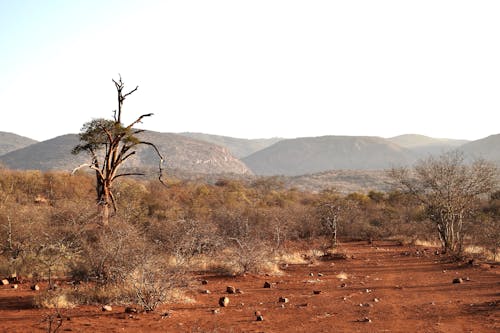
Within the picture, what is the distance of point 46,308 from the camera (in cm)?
869

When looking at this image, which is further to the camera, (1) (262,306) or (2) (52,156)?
(2) (52,156)

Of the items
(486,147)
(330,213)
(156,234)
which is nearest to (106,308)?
(156,234)

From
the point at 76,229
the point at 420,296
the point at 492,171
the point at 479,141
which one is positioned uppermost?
the point at 479,141

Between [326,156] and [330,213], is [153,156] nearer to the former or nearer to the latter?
[326,156]

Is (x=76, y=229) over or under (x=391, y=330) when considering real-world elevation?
over

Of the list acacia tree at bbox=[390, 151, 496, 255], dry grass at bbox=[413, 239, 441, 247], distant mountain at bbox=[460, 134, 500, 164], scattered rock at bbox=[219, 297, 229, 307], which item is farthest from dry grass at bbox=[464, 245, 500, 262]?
distant mountain at bbox=[460, 134, 500, 164]

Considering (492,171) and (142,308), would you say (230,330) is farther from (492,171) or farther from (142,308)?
(492,171)

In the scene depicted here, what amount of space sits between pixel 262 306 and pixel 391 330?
2.87 m

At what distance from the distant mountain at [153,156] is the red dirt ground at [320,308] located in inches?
2680

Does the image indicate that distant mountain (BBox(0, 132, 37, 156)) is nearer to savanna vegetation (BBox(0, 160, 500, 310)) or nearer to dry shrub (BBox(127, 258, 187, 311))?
savanna vegetation (BBox(0, 160, 500, 310))

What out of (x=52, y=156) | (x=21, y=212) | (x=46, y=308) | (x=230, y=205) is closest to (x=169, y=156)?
(x=52, y=156)

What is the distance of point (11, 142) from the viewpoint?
387ft

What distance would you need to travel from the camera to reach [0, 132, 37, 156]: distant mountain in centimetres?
11175

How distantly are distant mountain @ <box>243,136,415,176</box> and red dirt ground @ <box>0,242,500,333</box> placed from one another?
131m
